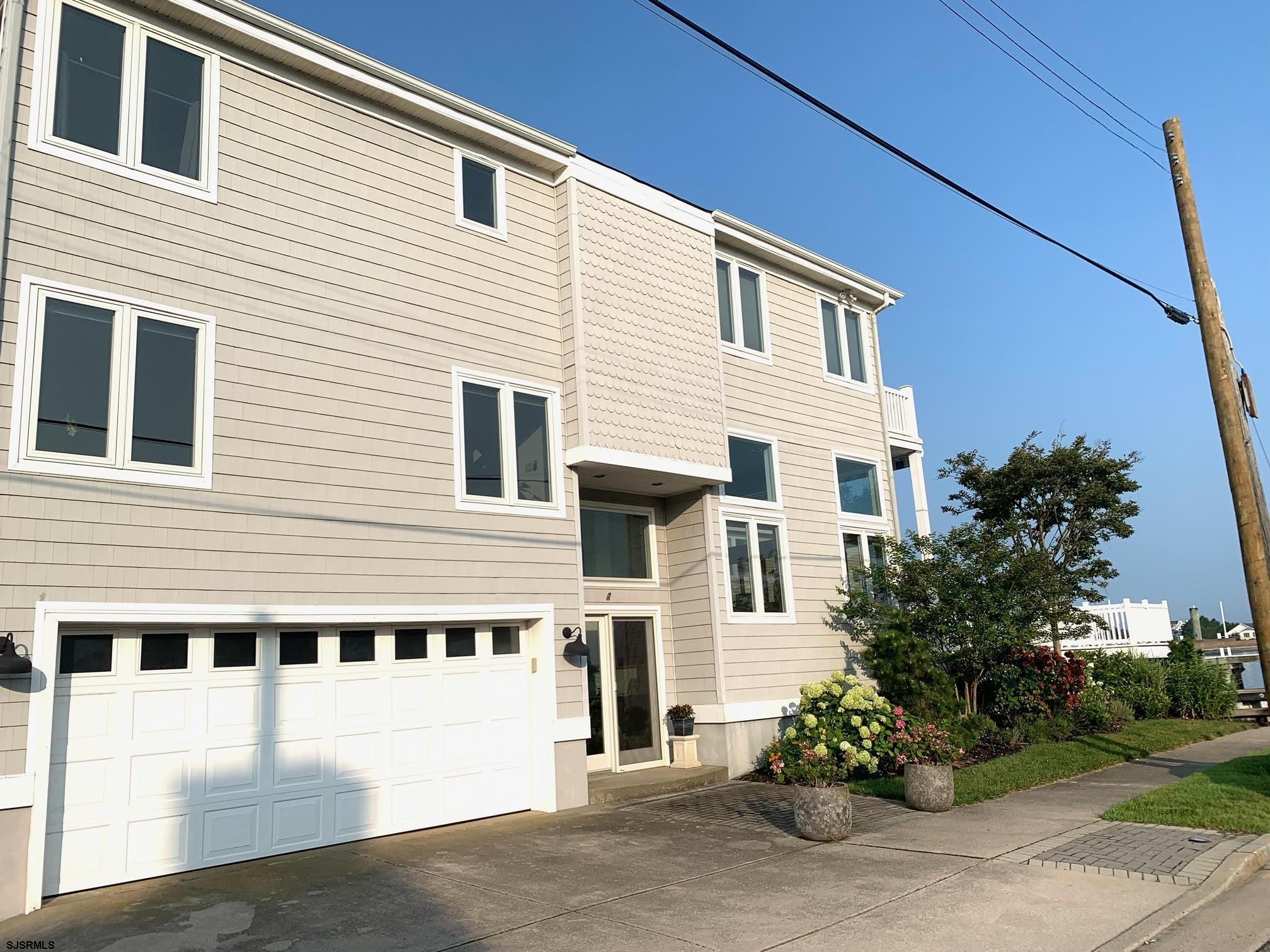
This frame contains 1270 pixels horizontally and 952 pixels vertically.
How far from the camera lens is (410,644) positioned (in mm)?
10438

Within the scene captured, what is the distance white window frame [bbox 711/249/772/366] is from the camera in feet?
48.8

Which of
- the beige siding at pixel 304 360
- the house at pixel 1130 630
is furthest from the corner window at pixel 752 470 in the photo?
the house at pixel 1130 630

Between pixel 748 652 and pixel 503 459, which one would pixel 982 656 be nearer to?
pixel 748 652

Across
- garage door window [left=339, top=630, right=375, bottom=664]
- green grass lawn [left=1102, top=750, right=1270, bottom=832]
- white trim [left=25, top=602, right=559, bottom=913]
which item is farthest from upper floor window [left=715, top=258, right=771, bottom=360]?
green grass lawn [left=1102, top=750, right=1270, bottom=832]

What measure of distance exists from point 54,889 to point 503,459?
591cm

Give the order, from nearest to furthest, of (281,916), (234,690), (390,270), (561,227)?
(281,916) < (234,690) < (390,270) < (561,227)

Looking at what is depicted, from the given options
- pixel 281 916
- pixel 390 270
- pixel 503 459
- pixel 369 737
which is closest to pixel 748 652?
pixel 503 459

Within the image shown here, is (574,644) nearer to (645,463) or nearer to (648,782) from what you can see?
(648,782)


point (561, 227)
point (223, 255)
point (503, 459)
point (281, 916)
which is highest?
point (561, 227)

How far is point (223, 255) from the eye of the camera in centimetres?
947

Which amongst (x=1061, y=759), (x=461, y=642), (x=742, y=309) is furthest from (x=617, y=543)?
(x=1061, y=759)

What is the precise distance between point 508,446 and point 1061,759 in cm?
866

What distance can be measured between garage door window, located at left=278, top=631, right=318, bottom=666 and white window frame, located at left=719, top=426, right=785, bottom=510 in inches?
252

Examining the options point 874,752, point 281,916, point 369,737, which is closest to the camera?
point 281,916
